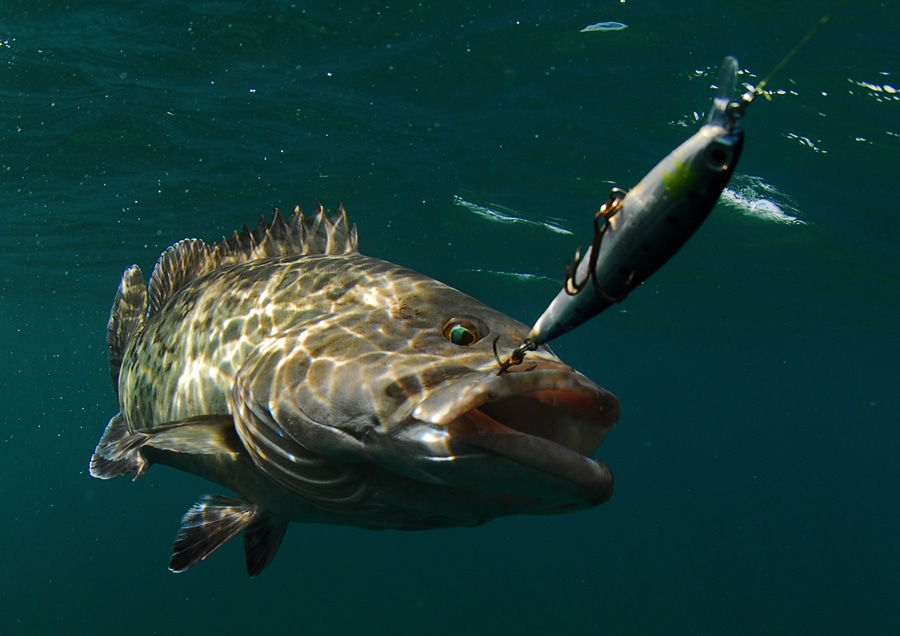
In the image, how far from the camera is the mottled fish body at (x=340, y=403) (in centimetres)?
297

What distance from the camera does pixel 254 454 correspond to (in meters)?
4.05

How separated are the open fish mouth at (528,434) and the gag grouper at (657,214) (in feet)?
3.04

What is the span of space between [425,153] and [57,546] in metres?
43.4

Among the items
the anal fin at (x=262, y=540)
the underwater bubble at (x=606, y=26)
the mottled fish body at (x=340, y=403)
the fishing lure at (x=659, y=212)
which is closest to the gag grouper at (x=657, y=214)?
the fishing lure at (x=659, y=212)

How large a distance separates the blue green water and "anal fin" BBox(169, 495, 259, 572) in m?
8.08

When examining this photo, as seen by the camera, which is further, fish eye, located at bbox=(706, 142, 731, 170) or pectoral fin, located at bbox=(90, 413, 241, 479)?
pectoral fin, located at bbox=(90, 413, 241, 479)

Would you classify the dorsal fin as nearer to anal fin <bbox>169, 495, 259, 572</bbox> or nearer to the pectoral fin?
the pectoral fin

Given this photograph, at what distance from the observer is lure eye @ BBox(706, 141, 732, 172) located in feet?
4.88

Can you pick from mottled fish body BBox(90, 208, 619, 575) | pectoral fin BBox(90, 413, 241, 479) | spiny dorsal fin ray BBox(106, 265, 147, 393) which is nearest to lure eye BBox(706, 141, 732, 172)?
mottled fish body BBox(90, 208, 619, 575)

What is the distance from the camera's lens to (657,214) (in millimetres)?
1630

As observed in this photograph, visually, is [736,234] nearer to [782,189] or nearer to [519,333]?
[782,189]

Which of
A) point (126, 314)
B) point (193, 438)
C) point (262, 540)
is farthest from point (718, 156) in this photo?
point (126, 314)

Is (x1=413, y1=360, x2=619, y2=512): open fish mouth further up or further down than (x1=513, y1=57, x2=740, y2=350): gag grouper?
further down

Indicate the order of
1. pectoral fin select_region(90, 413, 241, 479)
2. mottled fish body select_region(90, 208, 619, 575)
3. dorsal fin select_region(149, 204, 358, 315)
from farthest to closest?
dorsal fin select_region(149, 204, 358, 315)
pectoral fin select_region(90, 413, 241, 479)
mottled fish body select_region(90, 208, 619, 575)
